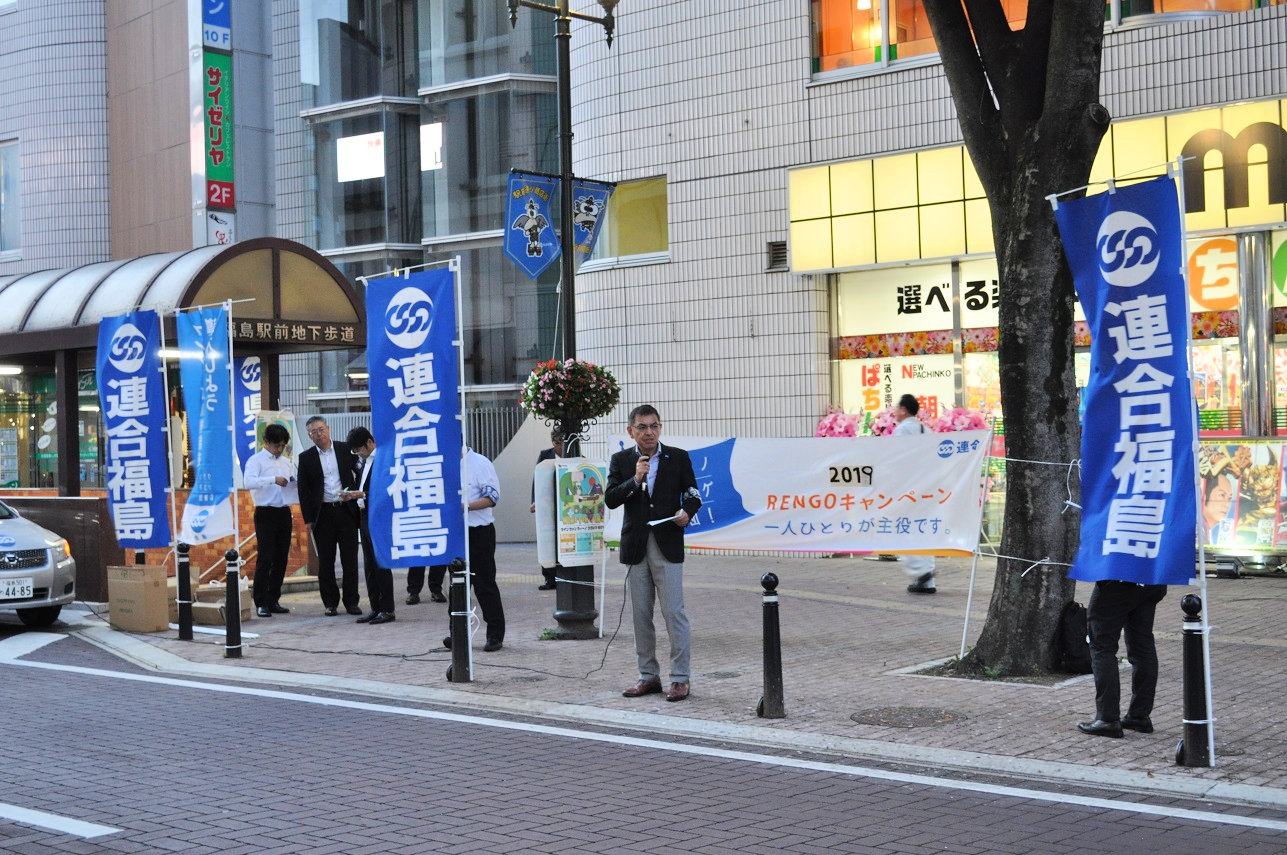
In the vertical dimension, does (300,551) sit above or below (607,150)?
below

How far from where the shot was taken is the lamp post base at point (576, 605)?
40.4ft

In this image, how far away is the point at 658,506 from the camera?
31.4 ft

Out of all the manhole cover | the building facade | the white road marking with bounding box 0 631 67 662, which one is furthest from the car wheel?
the manhole cover

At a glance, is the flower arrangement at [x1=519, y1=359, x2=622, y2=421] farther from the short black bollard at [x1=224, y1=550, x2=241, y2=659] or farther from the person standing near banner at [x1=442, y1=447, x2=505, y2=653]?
the short black bollard at [x1=224, y1=550, x2=241, y2=659]

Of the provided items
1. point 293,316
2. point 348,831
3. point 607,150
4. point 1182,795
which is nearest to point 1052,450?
point 1182,795

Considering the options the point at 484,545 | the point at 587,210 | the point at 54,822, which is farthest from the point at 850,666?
the point at 587,210

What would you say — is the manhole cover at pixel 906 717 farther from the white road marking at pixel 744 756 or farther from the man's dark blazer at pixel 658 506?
the man's dark blazer at pixel 658 506

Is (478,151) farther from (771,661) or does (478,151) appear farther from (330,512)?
(771,661)

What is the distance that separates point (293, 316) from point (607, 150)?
624 cm

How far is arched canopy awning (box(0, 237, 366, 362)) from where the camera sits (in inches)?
639

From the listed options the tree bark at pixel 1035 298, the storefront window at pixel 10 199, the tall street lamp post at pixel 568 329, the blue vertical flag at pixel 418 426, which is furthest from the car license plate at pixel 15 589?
the storefront window at pixel 10 199

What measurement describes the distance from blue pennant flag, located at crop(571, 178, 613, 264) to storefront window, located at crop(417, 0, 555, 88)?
40.8 ft

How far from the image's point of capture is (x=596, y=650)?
38.9 ft

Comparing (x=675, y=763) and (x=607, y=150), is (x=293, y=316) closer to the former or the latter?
(x=607, y=150)
